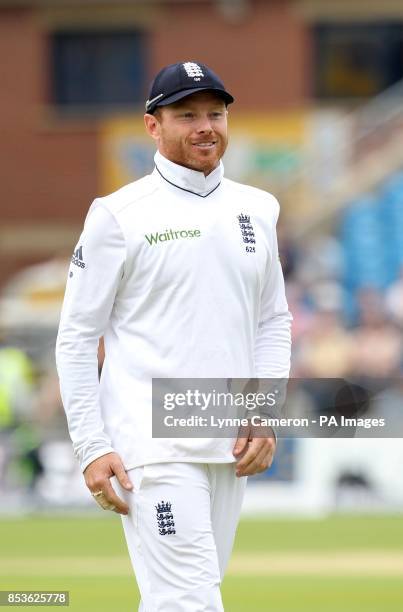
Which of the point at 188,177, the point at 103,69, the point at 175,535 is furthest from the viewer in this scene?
the point at 103,69

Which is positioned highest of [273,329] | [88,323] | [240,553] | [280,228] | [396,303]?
[88,323]

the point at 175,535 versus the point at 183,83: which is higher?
the point at 183,83

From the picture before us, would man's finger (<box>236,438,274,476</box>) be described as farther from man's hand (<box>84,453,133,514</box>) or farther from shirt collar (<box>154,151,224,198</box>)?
shirt collar (<box>154,151,224,198</box>)

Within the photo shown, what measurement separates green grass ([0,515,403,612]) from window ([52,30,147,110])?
13.2 meters

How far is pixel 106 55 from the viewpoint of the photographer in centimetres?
2566

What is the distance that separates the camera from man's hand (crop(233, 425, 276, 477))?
4.54 meters

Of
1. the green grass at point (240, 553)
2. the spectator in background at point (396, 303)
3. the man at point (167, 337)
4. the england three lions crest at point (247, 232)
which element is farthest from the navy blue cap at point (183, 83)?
the spectator in background at point (396, 303)

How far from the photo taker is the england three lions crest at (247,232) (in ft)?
15.2

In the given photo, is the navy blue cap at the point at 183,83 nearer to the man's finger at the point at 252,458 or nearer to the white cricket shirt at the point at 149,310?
the white cricket shirt at the point at 149,310

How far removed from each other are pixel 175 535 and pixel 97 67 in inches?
860

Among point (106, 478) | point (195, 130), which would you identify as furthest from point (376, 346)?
point (106, 478)

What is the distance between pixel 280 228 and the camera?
1898 centimetres

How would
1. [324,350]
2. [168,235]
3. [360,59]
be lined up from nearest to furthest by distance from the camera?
[168,235] < [324,350] < [360,59]

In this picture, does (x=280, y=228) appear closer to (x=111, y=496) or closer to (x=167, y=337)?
(x=167, y=337)
